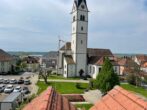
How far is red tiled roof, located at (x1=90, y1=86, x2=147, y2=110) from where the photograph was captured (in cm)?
1245

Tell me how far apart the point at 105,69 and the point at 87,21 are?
3267cm

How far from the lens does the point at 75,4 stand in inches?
3049

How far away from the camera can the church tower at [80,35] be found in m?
76.1

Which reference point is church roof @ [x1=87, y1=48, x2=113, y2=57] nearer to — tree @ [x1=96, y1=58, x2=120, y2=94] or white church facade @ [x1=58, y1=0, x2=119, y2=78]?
white church facade @ [x1=58, y1=0, x2=119, y2=78]

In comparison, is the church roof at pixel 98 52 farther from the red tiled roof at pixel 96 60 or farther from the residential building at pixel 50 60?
the residential building at pixel 50 60

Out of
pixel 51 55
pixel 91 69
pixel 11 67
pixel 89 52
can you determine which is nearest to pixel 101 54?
pixel 89 52

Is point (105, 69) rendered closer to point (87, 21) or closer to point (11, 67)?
point (87, 21)

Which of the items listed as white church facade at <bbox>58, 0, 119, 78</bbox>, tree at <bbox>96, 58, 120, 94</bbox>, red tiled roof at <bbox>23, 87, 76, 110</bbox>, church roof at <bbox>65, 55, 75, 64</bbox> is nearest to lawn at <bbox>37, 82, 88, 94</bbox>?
tree at <bbox>96, 58, 120, 94</bbox>

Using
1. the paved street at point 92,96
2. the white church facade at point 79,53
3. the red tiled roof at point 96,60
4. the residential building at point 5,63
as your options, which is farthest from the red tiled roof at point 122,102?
the residential building at point 5,63

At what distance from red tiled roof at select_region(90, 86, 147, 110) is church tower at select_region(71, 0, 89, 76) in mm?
58976

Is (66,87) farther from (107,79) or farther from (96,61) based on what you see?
(96,61)

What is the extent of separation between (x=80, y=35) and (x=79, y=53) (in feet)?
16.7

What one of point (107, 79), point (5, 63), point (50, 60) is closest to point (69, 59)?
point (5, 63)

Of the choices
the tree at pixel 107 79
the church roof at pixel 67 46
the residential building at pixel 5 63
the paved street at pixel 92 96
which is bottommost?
the paved street at pixel 92 96
